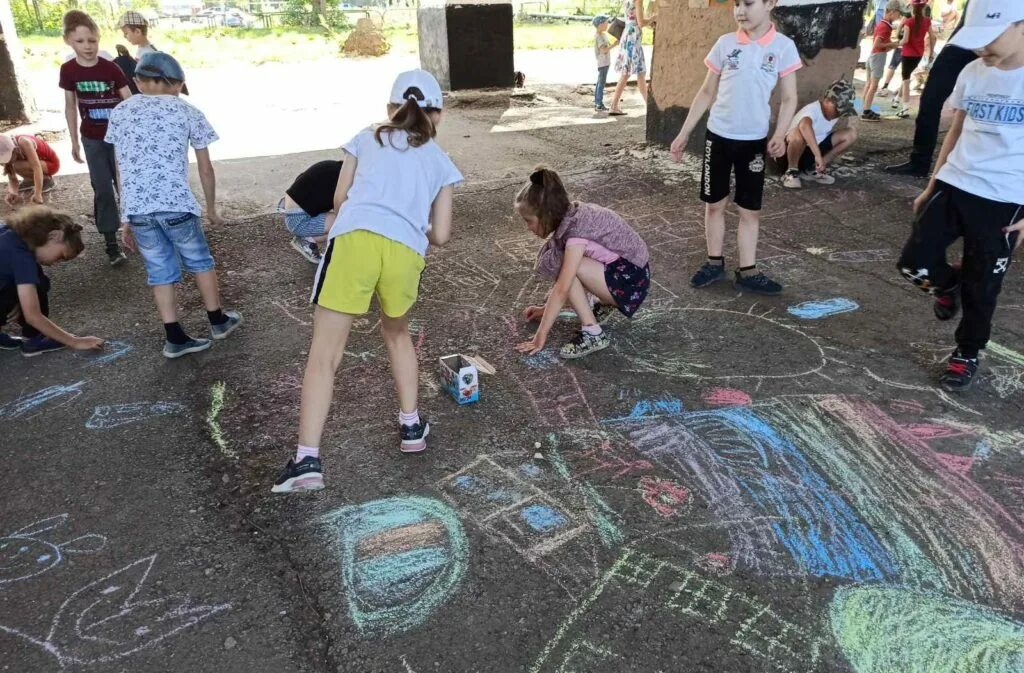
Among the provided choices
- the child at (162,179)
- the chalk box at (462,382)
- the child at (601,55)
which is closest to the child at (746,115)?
the chalk box at (462,382)

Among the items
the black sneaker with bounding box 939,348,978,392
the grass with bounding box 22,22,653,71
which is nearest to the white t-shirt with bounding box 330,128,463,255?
the black sneaker with bounding box 939,348,978,392

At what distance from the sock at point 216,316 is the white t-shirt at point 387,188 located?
1563 millimetres

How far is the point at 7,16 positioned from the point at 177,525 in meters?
9.47

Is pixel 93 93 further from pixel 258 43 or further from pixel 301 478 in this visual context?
pixel 258 43

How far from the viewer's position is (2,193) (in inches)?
248

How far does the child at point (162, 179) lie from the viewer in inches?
135

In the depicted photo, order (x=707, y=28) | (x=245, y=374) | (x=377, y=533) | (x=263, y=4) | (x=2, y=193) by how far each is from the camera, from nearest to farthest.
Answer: (x=377, y=533) → (x=245, y=374) → (x=2, y=193) → (x=707, y=28) → (x=263, y=4)

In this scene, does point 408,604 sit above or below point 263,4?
below

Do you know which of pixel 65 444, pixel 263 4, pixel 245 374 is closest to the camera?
pixel 65 444

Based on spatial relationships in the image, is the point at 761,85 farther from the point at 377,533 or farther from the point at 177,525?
the point at 177,525

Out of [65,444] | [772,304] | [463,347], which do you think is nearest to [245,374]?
[65,444]

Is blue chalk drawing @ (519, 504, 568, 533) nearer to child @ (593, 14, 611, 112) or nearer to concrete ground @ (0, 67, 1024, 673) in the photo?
concrete ground @ (0, 67, 1024, 673)

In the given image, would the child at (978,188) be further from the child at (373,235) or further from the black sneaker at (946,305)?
the child at (373,235)

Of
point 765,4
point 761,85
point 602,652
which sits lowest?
point 602,652
